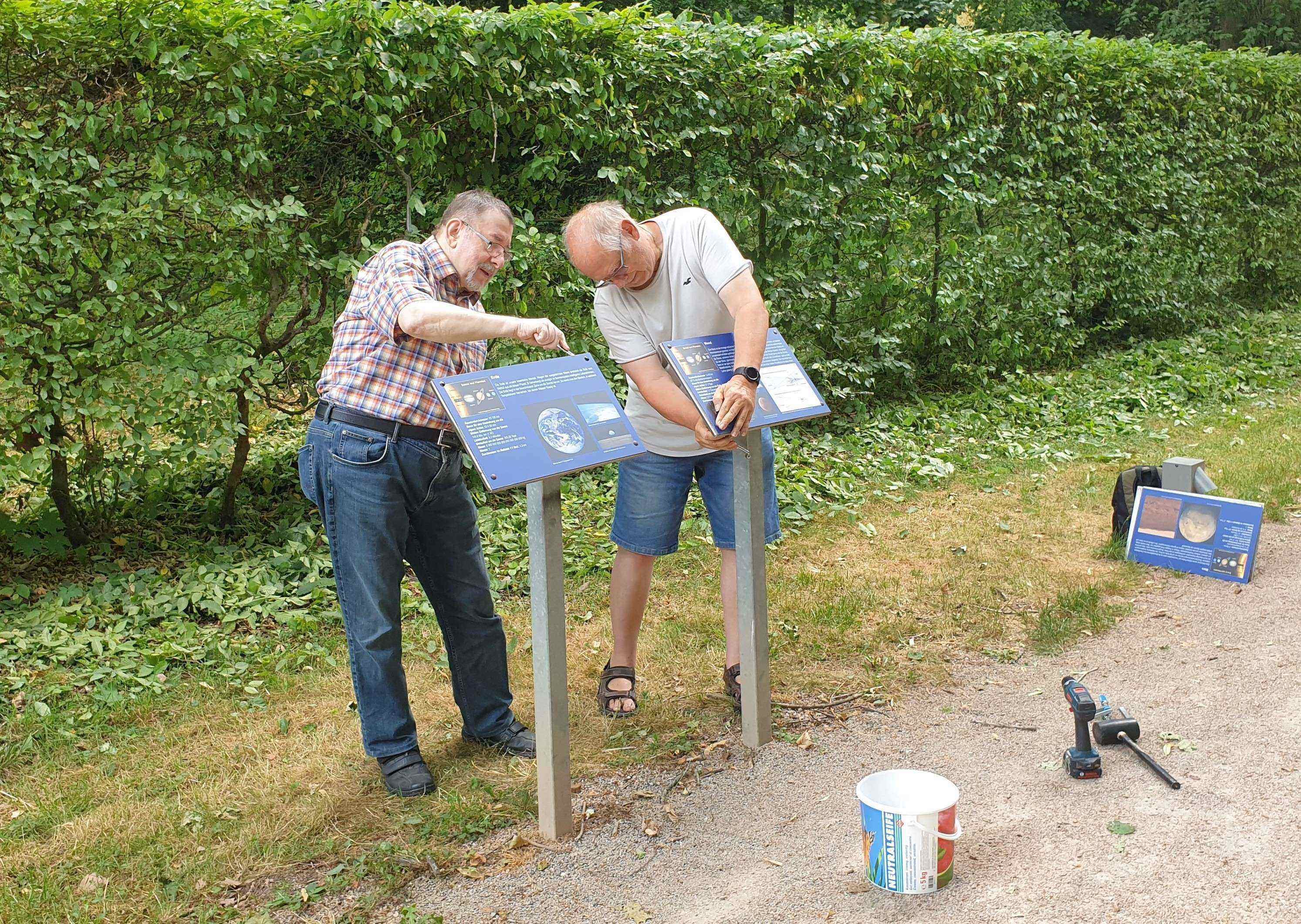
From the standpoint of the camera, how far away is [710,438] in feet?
11.6

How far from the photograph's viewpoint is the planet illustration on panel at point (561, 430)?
319 centimetres

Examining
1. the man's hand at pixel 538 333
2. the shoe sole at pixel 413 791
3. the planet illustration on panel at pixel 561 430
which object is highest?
the man's hand at pixel 538 333

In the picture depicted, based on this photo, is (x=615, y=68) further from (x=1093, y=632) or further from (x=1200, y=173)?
(x=1200, y=173)

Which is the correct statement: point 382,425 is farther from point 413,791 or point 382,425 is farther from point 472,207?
point 413,791

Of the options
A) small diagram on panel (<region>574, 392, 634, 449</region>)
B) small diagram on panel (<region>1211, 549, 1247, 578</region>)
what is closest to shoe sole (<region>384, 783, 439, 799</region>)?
small diagram on panel (<region>574, 392, 634, 449</region>)

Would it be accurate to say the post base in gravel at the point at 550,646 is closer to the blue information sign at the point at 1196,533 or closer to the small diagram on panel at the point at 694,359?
the small diagram on panel at the point at 694,359

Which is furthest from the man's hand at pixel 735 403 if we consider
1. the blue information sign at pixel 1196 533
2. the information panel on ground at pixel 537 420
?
the blue information sign at pixel 1196 533

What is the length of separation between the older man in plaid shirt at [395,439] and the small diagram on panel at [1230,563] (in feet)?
11.4

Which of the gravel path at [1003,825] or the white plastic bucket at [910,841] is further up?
the white plastic bucket at [910,841]

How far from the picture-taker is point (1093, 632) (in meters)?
4.70

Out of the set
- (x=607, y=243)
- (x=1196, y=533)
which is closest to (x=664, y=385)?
(x=607, y=243)

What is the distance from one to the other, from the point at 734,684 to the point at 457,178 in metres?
3.22

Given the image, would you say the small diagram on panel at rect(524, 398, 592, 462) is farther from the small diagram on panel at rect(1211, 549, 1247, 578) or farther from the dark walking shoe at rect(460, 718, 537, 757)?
the small diagram on panel at rect(1211, 549, 1247, 578)

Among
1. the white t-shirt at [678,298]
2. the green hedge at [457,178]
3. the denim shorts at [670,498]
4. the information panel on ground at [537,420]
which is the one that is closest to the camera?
the information panel on ground at [537,420]
